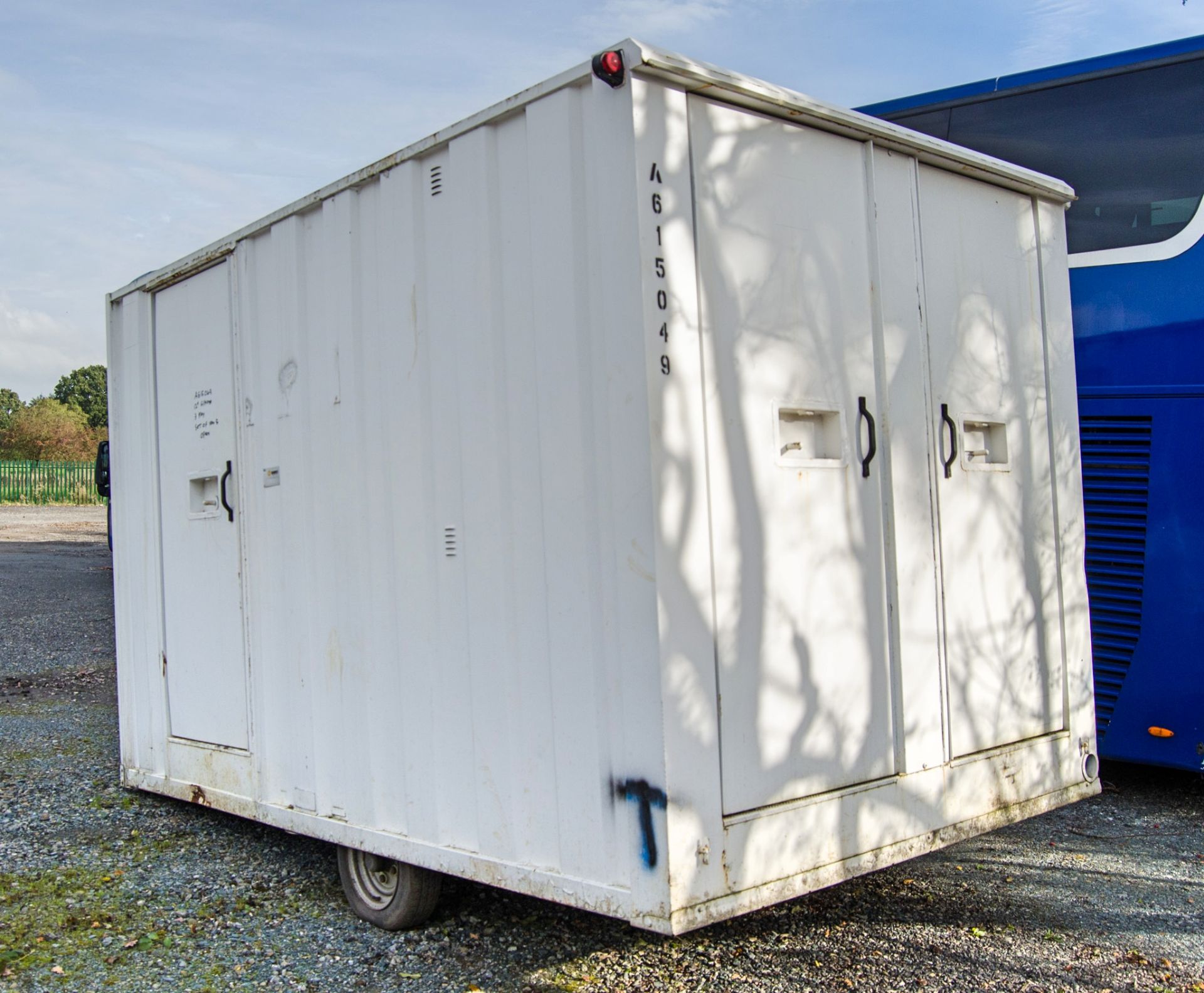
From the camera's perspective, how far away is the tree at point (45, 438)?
4506 centimetres

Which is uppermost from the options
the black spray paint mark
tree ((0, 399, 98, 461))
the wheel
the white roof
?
tree ((0, 399, 98, 461))

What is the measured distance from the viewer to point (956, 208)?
418cm

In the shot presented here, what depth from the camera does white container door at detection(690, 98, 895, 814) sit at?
129 inches

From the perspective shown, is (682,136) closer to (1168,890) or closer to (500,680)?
(500,680)

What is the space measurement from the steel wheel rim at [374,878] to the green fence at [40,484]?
37.6m

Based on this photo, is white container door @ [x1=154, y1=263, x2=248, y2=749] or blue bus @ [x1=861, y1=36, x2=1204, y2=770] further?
blue bus @ [x1=861, y1=36, x2=1204, y2=770]

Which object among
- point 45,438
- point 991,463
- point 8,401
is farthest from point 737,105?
point 8,401

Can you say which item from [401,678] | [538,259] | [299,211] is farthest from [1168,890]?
[299,211]

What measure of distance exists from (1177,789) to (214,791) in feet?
15.5

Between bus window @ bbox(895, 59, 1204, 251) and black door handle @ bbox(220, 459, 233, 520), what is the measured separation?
4229 millimetres

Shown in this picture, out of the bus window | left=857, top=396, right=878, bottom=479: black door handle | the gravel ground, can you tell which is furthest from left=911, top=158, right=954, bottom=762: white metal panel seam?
the bus window

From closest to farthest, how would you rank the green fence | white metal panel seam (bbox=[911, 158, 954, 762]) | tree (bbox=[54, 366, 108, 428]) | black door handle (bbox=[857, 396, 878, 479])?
black door handle (bbox=[857, 396, 878, 479]), white metal panel seam (bbox=[911, 158, 954, 762]), the green fence, tree (bbox=[54, 366, 108, 428])

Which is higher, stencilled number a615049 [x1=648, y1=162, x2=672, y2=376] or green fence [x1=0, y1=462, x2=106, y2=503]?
green fence [x1=0, y1=462, x2=106, y2=503]

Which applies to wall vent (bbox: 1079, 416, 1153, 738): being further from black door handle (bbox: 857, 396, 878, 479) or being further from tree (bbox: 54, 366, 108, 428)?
A: tree (bbox: 54, 366, 108, 428)
